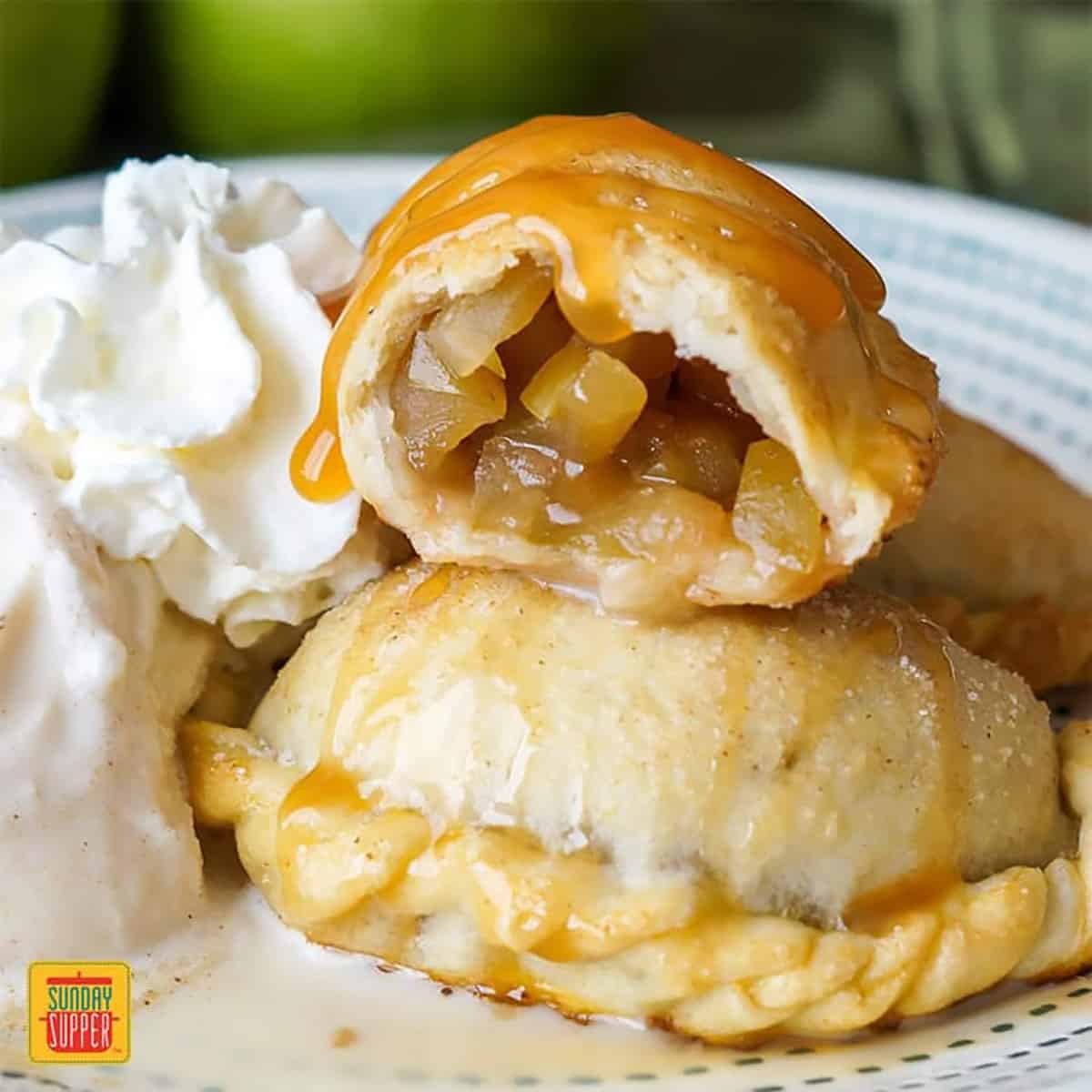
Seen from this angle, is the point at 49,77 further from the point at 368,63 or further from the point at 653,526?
the point at 653,526

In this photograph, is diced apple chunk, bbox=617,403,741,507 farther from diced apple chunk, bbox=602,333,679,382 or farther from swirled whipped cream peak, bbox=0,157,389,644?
swirled whipped cream peak, bbox=0,157,389,644

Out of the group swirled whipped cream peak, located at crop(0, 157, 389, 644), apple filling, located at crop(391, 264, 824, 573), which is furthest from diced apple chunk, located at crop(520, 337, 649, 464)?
swirled whipped cream peak, located at crop(0, 157, 389, 644)

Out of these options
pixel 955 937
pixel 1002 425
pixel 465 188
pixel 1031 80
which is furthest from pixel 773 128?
pixel 955 937

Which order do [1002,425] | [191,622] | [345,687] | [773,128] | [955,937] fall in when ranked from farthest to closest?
[773,128] < [1002,425] < [191,622] < [345,687] < [955,937]

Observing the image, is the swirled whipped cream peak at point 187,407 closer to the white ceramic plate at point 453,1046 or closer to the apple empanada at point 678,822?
the apple empanada at point 678,822

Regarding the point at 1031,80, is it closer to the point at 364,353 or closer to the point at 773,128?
the point at 773,128

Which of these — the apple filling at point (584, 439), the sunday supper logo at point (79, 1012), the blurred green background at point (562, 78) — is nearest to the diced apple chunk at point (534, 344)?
the apple filling at point (584, 439)
